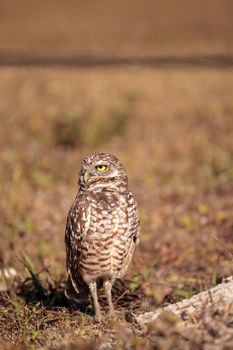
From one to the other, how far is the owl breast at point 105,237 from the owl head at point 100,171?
0.13 metres

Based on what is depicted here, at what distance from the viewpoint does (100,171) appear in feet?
15.1

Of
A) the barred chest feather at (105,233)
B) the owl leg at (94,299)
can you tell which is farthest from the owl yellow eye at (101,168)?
the owl leg at (94,299)

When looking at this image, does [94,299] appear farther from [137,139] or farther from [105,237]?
[137,139]

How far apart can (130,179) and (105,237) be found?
3.98 m

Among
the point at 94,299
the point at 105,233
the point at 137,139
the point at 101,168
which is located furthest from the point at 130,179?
the point at 105,233

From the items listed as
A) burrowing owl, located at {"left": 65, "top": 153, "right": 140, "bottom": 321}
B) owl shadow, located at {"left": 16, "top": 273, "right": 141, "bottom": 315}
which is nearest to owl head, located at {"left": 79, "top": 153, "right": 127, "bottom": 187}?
burrowing owl, located at {"left": 65, "top": 153, "right": 140, "bottom": 321}

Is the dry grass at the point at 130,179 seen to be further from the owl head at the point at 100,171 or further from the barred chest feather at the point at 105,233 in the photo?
the owl head at the point at 100,171

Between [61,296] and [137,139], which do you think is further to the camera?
[137,139]

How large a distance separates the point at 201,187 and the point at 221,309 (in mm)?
4448

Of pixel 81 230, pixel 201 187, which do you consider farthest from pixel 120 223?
pixel 201 187

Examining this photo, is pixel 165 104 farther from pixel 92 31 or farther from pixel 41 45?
pixel 92 31

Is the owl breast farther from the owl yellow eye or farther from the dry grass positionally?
the dry grass

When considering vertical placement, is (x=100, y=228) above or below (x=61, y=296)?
above

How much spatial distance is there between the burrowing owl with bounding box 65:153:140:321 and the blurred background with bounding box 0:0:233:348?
14.9 inches
